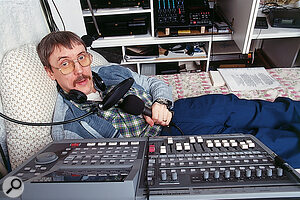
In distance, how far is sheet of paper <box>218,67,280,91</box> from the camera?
134cm

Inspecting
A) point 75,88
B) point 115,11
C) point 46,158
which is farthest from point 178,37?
point 46,158

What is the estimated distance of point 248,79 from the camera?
143 centimetres

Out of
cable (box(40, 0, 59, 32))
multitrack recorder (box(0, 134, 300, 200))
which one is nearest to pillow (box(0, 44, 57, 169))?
multitrack recorder (box(0, 134, 300, 200))

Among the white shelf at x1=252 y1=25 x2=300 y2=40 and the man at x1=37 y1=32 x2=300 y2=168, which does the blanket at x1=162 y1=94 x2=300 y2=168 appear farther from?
the white shelf at x1=252 y1=25 x2=300 y2=40

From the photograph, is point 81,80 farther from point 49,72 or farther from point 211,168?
point 211,168

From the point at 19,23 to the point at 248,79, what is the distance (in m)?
1.33

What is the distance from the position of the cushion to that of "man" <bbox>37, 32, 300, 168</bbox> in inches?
2.0

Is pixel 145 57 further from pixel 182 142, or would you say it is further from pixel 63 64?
pixel 182 142

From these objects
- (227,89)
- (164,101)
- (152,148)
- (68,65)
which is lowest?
(227,89)

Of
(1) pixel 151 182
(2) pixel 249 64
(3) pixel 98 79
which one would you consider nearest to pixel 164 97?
(3) pixel 98 79

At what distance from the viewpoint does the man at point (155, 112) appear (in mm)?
839

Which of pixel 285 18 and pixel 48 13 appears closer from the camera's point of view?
pixel 48 13

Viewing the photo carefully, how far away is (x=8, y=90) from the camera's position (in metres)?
0.79

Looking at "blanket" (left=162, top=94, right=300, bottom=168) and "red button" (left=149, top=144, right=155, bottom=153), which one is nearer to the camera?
"red button" (left=149, top=144, right=155, bottom=153)
